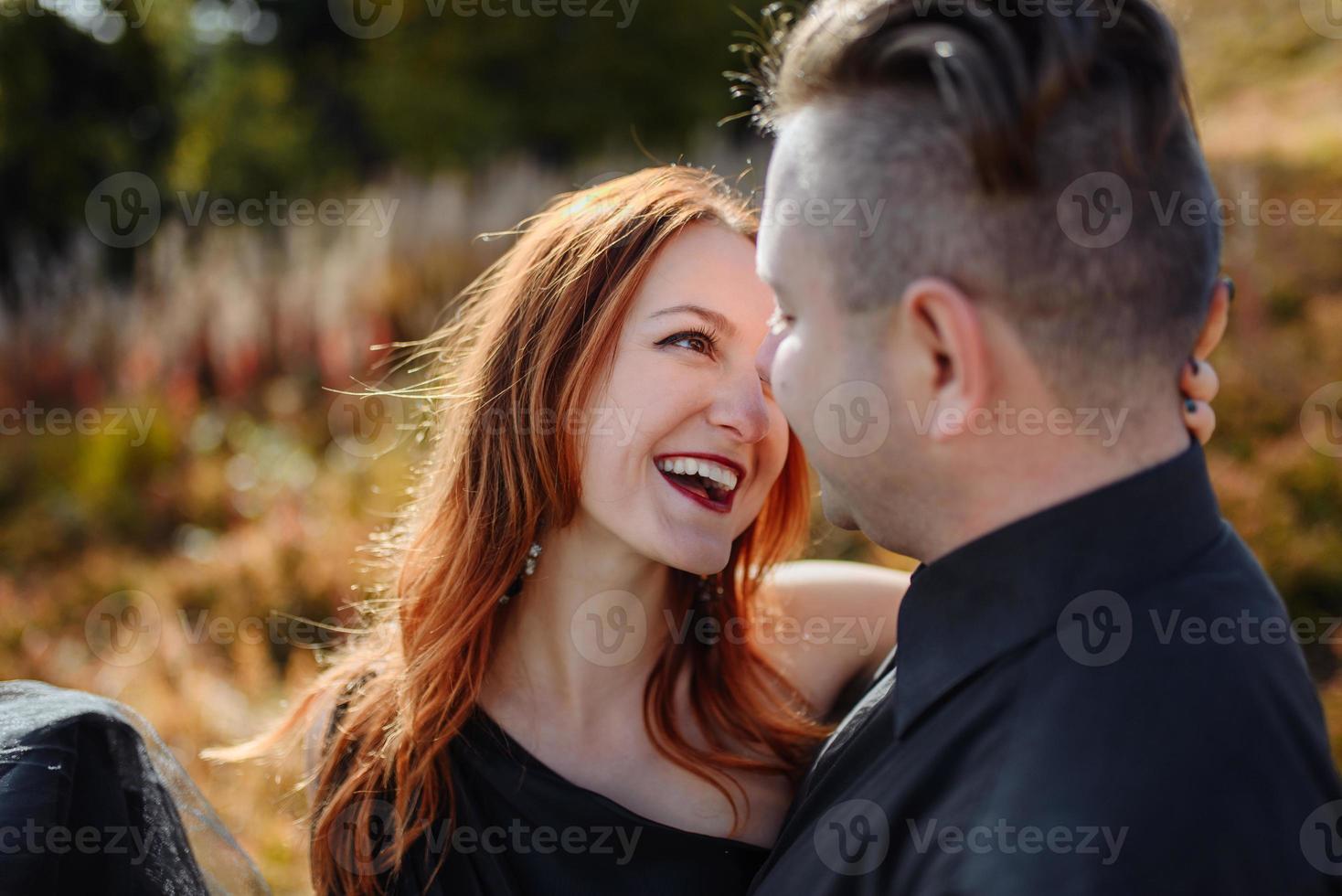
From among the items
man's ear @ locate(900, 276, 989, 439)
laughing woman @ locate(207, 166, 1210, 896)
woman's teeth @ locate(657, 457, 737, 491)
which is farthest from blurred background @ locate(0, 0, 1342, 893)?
woman's teeth @ locate(657, 457, 737, 491)

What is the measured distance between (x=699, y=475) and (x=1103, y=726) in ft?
3.58

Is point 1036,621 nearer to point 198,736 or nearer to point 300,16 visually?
point 198,736

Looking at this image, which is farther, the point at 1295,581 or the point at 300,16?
the point at 300,16

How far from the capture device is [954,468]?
1333 mm

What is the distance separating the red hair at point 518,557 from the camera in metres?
2.13

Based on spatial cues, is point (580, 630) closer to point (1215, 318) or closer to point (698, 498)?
point (698, 498)

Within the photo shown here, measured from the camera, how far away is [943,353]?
1272 millimetres

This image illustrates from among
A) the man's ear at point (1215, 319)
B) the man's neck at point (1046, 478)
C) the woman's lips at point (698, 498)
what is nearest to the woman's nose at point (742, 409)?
the woman's lips at point (698, 498)

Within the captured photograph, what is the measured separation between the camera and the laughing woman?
6.86ft

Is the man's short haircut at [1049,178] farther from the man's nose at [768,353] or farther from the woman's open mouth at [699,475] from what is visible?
the woman's open mouth at [699,475]

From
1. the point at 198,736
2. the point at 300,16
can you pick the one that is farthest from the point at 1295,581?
the point at 300,16

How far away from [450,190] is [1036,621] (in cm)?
935

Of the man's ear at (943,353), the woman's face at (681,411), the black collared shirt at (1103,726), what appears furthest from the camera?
the woman's face at (681,411)

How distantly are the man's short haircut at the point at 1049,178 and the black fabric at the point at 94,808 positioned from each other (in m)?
1.49
